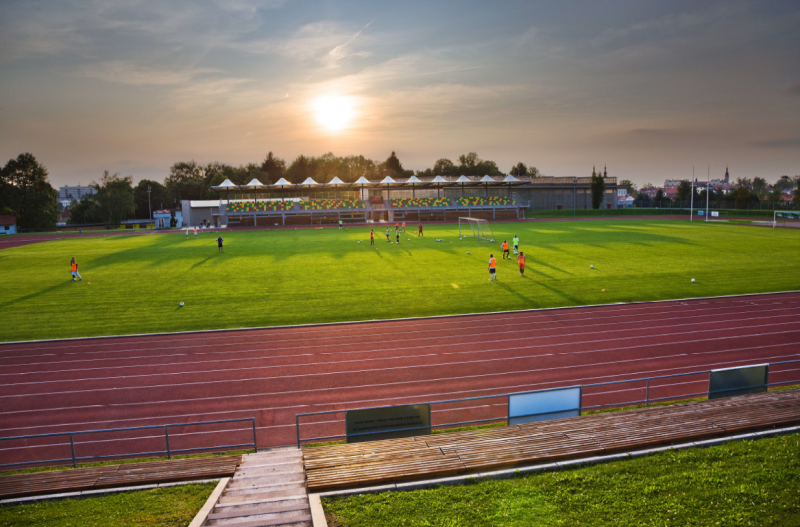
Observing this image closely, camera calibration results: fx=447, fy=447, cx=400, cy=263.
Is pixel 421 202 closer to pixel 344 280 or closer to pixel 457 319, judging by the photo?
pixel 344 280

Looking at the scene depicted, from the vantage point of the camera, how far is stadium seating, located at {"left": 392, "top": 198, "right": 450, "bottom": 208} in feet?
234

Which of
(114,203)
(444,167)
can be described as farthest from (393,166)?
(114,203)

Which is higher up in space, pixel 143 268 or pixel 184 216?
pixel 184 216

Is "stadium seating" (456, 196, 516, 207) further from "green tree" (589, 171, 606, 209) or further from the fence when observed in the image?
the fence

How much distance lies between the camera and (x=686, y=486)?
7.21 meters

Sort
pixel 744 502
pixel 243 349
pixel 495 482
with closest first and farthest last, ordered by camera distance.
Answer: pixel 744 502, pixel 495 482, pixel 243 349

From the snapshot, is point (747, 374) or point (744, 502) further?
point (747, 374)

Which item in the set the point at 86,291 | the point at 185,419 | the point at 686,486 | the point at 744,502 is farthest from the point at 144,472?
the point at 86,291

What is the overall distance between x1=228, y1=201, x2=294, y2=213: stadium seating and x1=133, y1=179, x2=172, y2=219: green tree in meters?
42.7

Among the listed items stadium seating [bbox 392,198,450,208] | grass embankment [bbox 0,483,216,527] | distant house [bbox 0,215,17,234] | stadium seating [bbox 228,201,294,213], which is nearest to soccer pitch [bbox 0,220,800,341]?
grass embankment [bbox 0,483,216,527]

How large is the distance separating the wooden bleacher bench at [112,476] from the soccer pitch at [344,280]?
10150 mm

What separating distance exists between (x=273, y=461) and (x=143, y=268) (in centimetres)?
2627

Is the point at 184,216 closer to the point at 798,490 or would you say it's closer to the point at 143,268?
the point at 143,268

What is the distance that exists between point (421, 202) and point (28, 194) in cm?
6735
